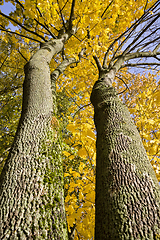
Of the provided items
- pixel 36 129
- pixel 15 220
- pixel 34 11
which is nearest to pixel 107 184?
pixel 15 220

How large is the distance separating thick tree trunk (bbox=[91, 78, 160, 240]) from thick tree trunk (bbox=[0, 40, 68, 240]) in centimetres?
28

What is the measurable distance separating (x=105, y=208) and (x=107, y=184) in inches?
5.5

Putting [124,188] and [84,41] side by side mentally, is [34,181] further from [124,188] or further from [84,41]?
[84,41]

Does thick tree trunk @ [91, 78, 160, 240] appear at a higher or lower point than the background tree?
lower

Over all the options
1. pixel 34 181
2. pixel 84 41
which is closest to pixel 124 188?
pixel 34 181

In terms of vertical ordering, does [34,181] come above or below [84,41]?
below

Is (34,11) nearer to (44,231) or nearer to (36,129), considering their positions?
(36,129)

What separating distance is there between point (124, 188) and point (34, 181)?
57 cm

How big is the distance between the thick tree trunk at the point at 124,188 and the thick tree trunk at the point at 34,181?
0.93 ft

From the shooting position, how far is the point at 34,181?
2.89ft

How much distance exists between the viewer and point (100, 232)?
0.78 m

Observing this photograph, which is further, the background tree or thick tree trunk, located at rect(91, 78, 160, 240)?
the background tree

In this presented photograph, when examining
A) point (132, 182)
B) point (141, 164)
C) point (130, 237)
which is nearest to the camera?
point (130, 237)

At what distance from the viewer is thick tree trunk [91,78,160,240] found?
0.71 metres
